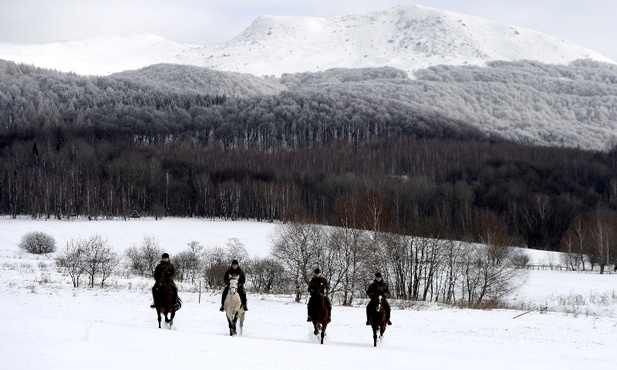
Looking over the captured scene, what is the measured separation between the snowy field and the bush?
3134 cm

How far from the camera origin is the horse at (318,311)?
22141 millimetres

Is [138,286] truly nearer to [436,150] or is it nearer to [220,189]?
[220,189]

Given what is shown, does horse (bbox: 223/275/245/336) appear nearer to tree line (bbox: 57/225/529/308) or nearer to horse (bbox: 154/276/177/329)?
horse (bbox: 154/276/177/329)

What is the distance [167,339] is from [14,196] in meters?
121

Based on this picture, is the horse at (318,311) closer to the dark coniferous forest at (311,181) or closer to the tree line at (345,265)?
the tree line at (345,265)

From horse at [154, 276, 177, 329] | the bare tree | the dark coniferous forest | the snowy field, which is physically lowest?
the snowy field

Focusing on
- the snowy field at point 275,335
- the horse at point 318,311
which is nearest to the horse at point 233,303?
the snowy field at point 275,335

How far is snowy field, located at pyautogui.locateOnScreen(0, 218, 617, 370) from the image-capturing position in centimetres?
1303

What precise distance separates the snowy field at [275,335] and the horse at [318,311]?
632 millimetres

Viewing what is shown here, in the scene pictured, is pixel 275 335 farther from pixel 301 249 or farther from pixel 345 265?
pixel 345 265

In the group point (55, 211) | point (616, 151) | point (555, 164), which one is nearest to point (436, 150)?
point (555, 164)

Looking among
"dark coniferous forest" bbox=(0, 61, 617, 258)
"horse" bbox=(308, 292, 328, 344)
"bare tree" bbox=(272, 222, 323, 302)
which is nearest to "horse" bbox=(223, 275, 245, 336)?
"horse" bbox=(308, 292, 328, 344)

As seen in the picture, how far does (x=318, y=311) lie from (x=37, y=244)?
70891 mm

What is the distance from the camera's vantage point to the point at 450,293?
5706 centimetres
